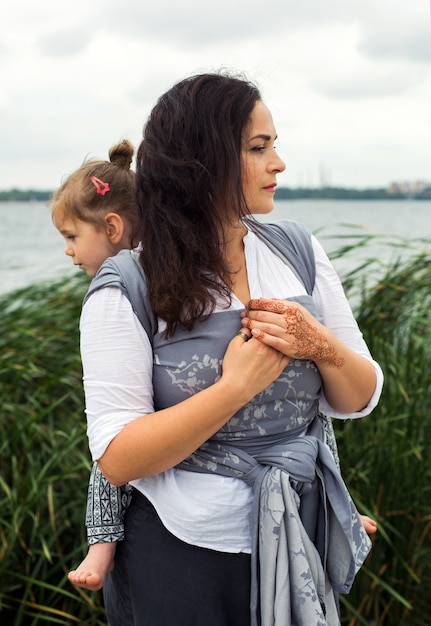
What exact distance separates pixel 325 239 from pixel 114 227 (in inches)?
75.8

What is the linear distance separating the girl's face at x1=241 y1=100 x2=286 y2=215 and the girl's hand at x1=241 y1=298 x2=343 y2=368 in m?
0.22

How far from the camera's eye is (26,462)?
3.07 m

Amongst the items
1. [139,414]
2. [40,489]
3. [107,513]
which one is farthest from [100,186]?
[40,489]

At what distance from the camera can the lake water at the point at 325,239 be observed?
3.72 meters

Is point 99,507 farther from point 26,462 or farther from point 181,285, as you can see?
point 26,462

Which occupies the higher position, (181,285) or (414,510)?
(181,285)

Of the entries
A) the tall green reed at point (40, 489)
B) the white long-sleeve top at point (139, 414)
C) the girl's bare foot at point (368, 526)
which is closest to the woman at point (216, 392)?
the white long-sleeve top at point (139, 414)

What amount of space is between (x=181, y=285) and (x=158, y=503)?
0.44 metres

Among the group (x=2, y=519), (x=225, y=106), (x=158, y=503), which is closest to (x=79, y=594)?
(x=2, y=519)

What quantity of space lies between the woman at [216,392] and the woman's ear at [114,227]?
0.26 meters

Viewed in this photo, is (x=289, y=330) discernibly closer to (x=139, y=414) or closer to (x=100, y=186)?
(x=139, y=414)

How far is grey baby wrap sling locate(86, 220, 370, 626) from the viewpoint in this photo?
153 cm

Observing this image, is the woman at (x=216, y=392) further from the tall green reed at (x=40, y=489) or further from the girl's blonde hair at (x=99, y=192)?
the tall green reed at (x=40, y=489)

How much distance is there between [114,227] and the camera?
1875 mm
